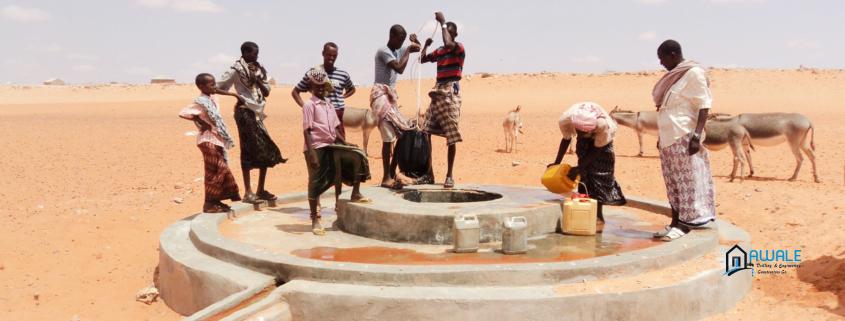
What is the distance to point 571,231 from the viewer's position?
6137mm

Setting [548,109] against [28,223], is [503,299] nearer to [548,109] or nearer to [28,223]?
[28,223]

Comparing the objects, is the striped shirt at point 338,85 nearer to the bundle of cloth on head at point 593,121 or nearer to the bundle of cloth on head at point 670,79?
the bundle of cloth on head at point 593,121

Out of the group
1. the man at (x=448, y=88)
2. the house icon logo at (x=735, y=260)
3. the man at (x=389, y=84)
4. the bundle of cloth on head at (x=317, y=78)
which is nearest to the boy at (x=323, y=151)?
the bundle of cloth on head at (x=317, y=78)

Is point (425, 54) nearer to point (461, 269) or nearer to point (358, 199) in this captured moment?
point (358, 199)

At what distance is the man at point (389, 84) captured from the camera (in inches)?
291

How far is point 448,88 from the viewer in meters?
7.50

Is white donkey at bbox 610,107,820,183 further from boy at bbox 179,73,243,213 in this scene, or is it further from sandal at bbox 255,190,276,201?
boy at bbox 179,73,243,213

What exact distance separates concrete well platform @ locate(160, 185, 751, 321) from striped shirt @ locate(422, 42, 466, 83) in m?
1.75

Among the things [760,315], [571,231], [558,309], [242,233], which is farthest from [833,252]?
[242,233]

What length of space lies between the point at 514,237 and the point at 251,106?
330 cm

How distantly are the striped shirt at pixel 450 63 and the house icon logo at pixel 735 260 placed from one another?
324 cm

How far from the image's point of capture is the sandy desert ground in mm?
6031

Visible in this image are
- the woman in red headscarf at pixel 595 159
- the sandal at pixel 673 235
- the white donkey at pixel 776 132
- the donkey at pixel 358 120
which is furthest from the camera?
the donkey at pixel 358 120

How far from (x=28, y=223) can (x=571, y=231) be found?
22.1 feet
